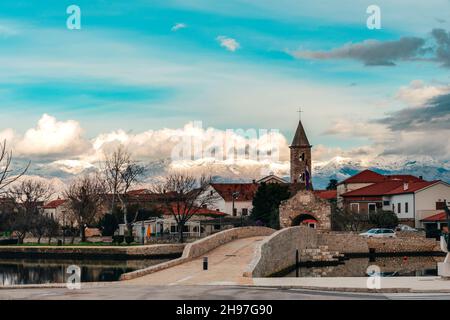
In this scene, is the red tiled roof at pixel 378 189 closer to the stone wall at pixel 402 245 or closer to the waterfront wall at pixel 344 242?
the stone wall at pixel 402 245

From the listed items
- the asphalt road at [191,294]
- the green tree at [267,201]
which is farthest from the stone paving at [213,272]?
the green tree at [267,201]

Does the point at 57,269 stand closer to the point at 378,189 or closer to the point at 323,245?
the point at 323,245

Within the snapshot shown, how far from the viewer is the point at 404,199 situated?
304ft

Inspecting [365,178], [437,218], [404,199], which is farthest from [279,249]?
[365,178]

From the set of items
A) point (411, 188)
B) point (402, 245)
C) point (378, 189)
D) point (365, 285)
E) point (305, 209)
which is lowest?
point (402, 245)

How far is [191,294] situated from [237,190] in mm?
101115

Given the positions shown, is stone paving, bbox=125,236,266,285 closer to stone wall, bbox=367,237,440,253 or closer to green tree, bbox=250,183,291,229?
stone wall, bbox=367,237,440,253

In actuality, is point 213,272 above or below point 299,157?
below

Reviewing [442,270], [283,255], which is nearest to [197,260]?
[283,255]

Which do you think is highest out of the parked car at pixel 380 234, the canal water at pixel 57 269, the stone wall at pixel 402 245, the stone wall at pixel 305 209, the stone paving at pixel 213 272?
the stone wall at pixel 305 209

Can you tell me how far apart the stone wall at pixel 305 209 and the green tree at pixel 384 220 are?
16588 millimetres

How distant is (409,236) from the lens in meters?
71.4

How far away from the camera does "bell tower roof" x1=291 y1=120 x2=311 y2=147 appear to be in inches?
5271

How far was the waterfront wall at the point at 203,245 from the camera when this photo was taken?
111 feet
